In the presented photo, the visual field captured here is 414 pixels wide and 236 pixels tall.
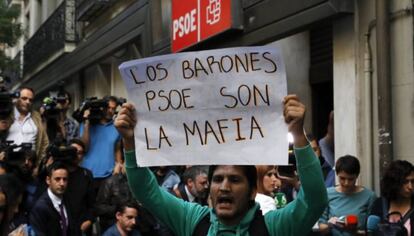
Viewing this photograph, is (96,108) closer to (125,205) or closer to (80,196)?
(80,196)

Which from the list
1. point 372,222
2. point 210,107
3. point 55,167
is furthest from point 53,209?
point 210,107

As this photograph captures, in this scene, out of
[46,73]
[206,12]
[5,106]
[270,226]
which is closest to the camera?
[270,226]

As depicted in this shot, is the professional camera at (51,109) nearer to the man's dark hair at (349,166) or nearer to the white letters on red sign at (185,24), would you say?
the white letters on red sign at (185,24)

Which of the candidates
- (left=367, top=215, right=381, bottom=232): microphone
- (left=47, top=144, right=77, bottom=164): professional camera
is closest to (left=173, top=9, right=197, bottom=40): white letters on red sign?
(left=47, top=144, right=77, bottom=164): professional camera

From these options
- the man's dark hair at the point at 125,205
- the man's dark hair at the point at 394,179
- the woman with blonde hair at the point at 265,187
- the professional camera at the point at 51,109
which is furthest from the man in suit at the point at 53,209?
the man's dark hair at the point at 394,179

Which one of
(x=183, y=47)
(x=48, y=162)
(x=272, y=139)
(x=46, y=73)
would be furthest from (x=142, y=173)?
(x=46, y=73)

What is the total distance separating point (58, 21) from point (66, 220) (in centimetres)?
1404

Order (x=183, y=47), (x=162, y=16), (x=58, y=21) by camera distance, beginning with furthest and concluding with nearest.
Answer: (x=58, y=21) → (x=162, y=16) → (x=183, y=47)

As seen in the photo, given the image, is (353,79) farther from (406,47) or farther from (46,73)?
(46,73)

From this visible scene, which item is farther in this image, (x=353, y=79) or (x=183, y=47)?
(x=183, y=47)

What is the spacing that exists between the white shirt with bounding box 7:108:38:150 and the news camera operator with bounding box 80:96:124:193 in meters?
0.57

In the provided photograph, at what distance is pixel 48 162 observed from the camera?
22.6 feet

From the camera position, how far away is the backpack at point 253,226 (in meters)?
2.99

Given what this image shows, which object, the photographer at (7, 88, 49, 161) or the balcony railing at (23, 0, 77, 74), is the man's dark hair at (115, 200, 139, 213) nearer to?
the photographer at (7, 88, 49, 161)
